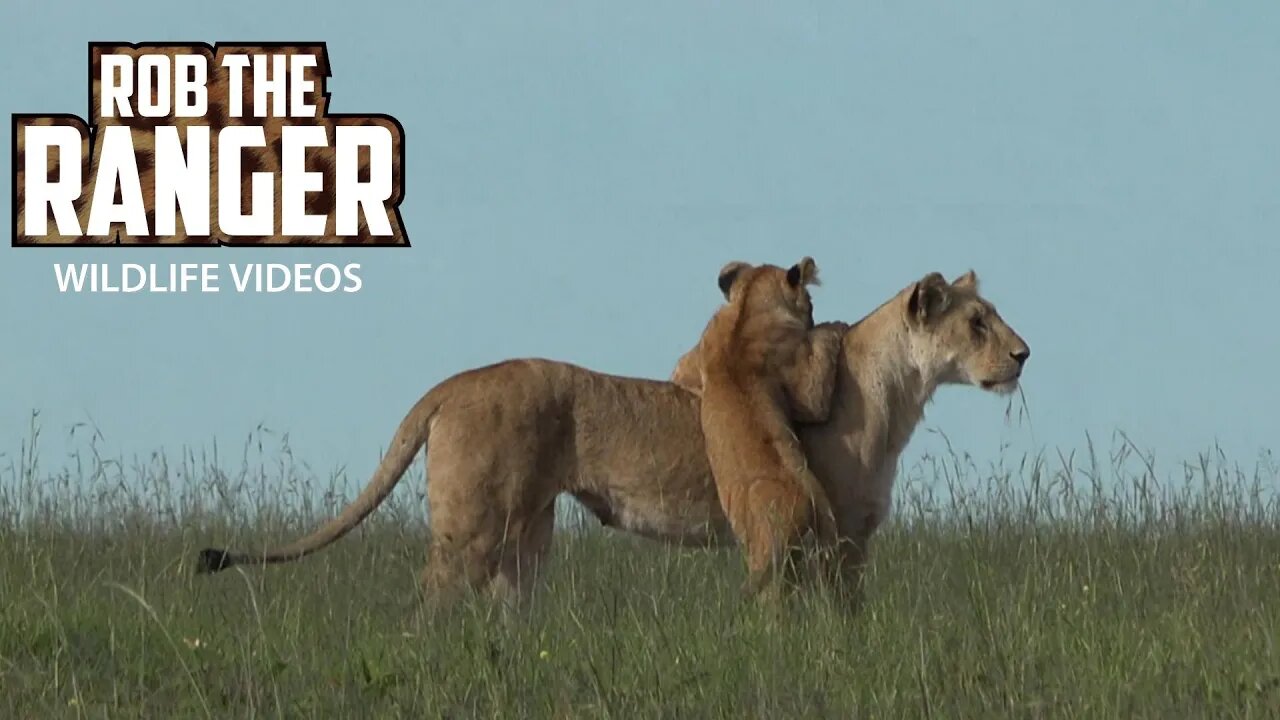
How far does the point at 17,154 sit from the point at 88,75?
0.65 m

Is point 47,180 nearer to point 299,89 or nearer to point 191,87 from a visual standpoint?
point 191,87

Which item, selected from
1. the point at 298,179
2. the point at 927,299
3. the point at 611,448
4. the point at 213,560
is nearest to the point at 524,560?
the point at 611,448

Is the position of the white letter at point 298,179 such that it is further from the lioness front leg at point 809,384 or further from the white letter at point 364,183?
the lioness front leg at point 809,384

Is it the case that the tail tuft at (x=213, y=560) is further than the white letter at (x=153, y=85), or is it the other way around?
the white letter at (x=153, y=85)

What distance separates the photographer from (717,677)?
5.59 meters

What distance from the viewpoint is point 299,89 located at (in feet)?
34.8

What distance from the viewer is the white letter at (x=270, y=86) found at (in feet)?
34.8

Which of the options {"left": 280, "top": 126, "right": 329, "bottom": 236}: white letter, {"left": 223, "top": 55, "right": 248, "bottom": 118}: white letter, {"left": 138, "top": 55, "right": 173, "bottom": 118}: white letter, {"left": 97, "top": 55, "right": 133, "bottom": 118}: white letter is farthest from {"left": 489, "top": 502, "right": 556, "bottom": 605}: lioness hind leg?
{"left": 97, "top": 55, "right": 133, "bottom": 118}: white letter

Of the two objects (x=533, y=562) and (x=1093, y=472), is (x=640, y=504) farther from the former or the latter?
(x=1093, y=472)

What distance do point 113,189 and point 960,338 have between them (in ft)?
18.1

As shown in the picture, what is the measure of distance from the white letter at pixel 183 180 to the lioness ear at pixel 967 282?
15.4ft

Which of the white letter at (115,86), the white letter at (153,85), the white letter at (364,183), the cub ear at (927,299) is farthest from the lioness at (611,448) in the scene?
the white letter at (115,86)

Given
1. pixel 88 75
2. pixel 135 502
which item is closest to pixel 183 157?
pixel 88 75

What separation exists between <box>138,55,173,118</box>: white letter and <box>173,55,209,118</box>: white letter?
2.8 inches
